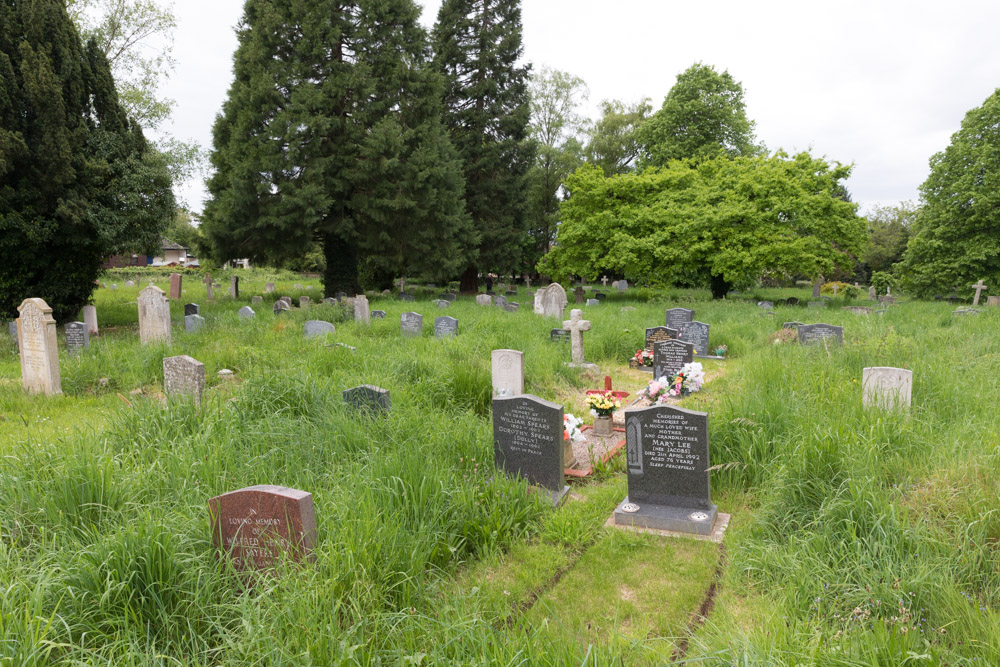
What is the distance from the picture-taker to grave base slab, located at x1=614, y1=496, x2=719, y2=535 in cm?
469

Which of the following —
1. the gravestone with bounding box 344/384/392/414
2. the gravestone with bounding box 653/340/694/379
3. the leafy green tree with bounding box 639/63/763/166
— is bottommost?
the gravestone with bounding box 653/340/694/379

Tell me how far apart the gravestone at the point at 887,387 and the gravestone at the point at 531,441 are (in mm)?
3120

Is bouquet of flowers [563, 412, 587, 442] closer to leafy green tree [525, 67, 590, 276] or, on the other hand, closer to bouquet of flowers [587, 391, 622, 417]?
bouquet of flowers [587, 391, 622, 417]

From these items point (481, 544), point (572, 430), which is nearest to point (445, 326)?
point (572, 430)

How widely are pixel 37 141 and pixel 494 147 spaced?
63.6 ft

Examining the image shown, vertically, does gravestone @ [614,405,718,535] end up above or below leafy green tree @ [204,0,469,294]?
below

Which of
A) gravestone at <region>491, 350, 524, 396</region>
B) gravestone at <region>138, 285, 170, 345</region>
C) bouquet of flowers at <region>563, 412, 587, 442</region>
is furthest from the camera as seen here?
gravestone at <region>138, 285, 170, 345</region>

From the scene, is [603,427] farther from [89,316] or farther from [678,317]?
[89,316]

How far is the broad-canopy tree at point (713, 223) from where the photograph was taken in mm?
23172

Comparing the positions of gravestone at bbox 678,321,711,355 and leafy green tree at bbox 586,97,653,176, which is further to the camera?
leafy green tree at bbox 586,97,653,176

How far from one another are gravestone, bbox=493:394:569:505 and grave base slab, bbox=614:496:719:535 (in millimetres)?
672

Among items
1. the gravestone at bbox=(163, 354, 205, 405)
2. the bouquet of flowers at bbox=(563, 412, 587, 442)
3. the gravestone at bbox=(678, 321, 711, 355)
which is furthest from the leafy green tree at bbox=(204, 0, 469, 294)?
the bouquet of flowers at bbox=(563, 412, 587, 442)

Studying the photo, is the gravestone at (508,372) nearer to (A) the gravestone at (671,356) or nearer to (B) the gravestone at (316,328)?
(A) the gravestone at (671,356)

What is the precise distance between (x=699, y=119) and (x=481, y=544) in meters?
33.0
